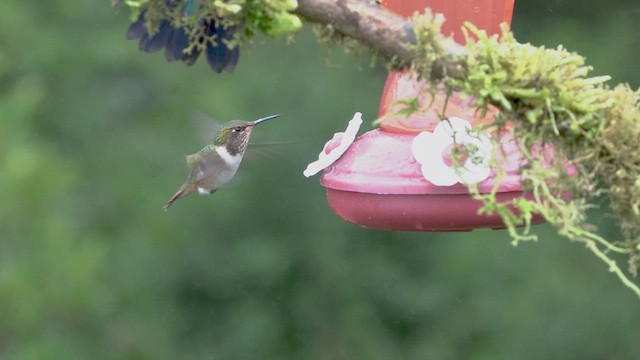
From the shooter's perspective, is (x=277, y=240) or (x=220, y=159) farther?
(x=277, y=240)

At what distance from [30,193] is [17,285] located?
0.38 meters

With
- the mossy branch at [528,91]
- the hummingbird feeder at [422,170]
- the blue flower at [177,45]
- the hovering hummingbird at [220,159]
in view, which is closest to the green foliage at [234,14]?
the mossy branch at [528,91]

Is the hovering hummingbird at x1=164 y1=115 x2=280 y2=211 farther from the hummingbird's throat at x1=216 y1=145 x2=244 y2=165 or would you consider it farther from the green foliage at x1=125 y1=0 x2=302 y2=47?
the green foliage at x1=125 y1=0 x2=302 y2=47

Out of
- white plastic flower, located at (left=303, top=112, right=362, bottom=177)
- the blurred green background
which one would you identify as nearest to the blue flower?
white plastic flower, located at (left=303, top=112, right=362, bottom=177)

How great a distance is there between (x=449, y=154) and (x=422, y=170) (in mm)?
173

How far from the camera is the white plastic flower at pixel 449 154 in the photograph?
8.00 feet

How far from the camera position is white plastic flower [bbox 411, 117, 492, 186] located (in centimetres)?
244

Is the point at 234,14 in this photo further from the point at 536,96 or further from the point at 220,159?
the point at 220,159

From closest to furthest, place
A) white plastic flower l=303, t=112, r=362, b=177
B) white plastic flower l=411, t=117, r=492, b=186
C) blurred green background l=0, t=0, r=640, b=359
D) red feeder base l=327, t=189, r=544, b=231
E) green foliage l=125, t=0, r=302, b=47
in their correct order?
green foliage l=125, t=0, r=302, b=47 < white plastic flower l=411, t=117, r=492, b=186 < red feeder base l=327, t=189, r=544, b=231 < white plastic flower l=303, t=112, r=362, b=177 < blurred green background l=0, t=0, r=640, b=359

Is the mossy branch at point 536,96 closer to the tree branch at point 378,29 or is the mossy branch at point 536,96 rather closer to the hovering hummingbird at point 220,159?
the tree branch at point 378,29

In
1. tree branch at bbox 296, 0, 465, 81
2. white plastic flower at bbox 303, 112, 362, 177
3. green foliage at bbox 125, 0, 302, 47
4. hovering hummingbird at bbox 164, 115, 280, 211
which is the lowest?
hovering hummingbird at bbox 164, 115, 280, 211

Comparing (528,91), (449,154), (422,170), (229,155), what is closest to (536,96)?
(528,91)

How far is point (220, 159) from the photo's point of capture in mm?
3318

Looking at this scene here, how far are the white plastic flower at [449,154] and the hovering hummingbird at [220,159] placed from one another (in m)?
0.68
